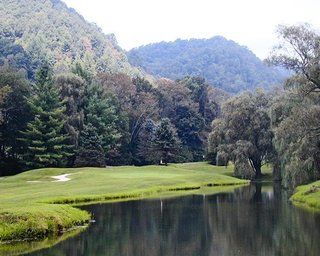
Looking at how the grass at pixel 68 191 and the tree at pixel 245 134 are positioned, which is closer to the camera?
the grass at pixel 68 191

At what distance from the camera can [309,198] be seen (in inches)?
1607

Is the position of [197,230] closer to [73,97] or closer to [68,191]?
[68,191]

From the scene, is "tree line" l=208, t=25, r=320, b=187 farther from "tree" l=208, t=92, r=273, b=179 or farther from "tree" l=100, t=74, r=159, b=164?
"tree" l=100, t=74, r=159, b=164

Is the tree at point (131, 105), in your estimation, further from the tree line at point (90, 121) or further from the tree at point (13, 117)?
the tree at point (13, 117)

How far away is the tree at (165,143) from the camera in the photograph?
92500 mm

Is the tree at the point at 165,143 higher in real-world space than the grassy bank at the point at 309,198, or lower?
higher

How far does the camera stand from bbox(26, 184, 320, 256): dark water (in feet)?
74.7

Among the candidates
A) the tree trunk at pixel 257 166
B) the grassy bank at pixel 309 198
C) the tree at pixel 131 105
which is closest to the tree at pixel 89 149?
the tree at pixel 131 105

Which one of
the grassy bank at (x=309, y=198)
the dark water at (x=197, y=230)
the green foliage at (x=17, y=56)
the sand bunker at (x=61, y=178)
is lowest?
the dark water at (x=197, y=230)

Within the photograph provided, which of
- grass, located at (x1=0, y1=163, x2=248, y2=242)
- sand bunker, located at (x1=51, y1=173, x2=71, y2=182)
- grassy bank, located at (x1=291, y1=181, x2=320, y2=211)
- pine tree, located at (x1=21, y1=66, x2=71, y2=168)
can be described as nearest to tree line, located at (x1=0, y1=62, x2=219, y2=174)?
pine tree, located at (x1=21, y1=66, x2=71, y2=168)

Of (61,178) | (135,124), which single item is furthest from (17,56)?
(61,178)

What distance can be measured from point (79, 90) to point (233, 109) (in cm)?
2662

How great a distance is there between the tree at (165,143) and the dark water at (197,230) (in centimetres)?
4945

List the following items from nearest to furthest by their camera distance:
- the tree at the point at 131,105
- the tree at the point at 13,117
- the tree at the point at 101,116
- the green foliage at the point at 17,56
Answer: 1. the tree at the point at 13,117
2. the tree at the point at 101,116
3. the tree at the point at 131,105
4. the green foliage at the point at 17,56
